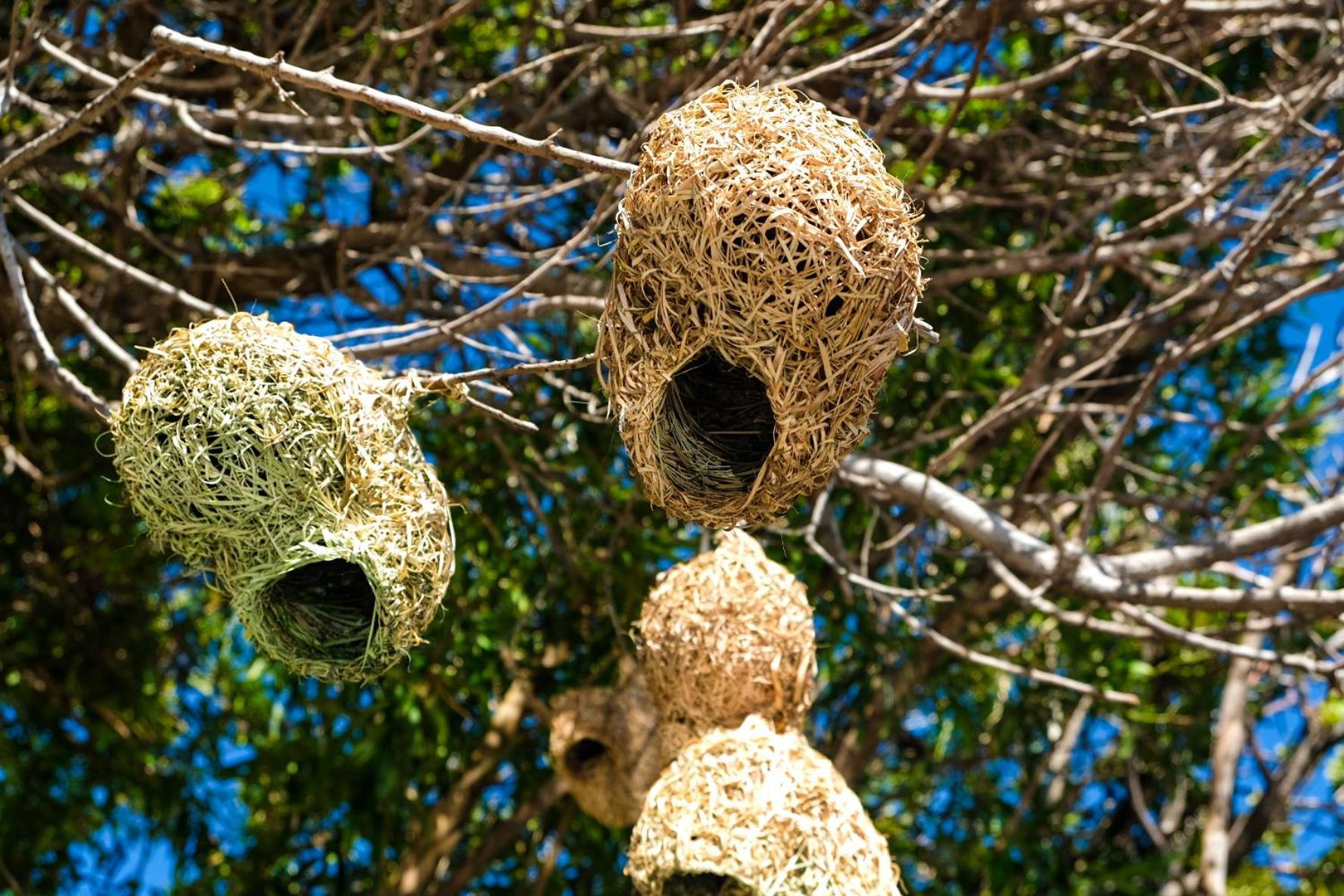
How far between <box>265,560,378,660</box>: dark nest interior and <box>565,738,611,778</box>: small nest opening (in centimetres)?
135

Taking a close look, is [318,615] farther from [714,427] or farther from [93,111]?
[93,111]

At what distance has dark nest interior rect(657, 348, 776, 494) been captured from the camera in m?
2.54

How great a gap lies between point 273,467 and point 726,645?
3.77 ft

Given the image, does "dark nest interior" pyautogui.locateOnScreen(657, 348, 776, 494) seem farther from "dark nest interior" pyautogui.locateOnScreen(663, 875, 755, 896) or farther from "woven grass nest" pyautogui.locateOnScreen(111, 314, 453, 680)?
"dark nest interior" pyautogui.locateOnScreen(663, 875, 755, 896)

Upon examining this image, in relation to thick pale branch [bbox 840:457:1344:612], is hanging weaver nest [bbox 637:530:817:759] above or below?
below

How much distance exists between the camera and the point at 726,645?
338 centimetres

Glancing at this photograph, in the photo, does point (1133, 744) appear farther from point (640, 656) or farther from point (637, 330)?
point (637, 330)

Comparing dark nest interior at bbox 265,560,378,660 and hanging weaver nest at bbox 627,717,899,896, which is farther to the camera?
hanging weaver nest at bbox 627,717,899,896

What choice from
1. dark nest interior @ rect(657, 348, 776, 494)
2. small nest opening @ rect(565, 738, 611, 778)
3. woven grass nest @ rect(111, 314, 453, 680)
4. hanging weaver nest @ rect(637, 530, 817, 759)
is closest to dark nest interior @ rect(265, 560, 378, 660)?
woven grass nest @ rect(111, 314, 453, 680)

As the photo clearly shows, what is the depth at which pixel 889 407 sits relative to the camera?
5.07 m

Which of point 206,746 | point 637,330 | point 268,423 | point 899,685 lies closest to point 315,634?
point 268,423

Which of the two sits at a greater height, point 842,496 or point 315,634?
point 842,496

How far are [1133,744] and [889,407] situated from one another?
2.06 meters

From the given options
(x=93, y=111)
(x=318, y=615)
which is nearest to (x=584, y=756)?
Answer: (x=318, y=615)
